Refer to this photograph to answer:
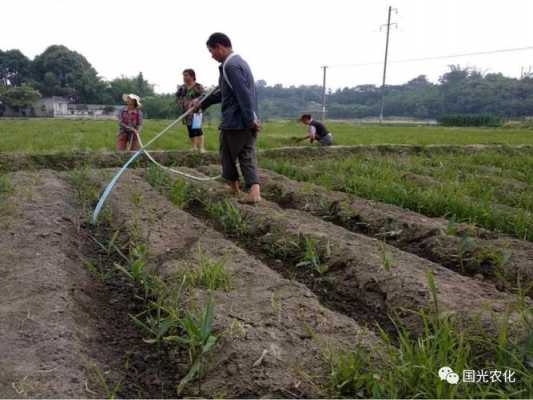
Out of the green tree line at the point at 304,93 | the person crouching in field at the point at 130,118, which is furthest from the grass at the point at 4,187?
the green tree line at the point at 304,93

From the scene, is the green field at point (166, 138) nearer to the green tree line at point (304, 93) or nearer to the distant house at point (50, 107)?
the green tree line at point (304, 93)

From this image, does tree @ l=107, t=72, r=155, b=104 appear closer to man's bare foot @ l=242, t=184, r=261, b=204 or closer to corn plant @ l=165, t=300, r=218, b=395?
man's bare foot @ l=242, t=184, r=261, b=204

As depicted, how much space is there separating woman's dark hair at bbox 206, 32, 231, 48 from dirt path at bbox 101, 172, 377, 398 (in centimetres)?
205

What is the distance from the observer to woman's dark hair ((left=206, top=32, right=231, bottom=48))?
438cm

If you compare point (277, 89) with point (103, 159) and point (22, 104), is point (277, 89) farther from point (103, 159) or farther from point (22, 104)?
point (103, 159)

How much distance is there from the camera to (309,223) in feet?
12.2

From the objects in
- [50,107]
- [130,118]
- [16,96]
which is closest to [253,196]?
[130,118]

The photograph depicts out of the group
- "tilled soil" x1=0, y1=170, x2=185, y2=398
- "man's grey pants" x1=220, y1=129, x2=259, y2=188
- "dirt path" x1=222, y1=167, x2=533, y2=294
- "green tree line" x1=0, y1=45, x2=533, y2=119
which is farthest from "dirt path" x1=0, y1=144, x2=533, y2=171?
"green tree line" x1=0, y1=45, x2=533, y2=119

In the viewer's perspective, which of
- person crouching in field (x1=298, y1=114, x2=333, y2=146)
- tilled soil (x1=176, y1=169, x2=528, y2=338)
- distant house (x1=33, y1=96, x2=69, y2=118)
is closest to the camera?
tilled soil (x1=176, y1=169, x2=528, y2=338)

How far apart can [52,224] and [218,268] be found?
5.67 feet

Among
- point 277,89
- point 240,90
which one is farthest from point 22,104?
point 240,90

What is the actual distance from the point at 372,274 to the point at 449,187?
9.23ft

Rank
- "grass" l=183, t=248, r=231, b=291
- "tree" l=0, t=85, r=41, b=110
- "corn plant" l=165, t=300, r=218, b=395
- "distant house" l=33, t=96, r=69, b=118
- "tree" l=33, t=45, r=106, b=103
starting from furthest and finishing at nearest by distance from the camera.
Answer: "tree" l=33, t=45, r=106, b=103 < "distant house" l=33, t=96, r=69, b=118 < "tree" l=0, t=85, r=41, b=110 < "grass" l=183, t=248, r=231, b=291 < "corn plant" l=165, t=300, r=218, b=395

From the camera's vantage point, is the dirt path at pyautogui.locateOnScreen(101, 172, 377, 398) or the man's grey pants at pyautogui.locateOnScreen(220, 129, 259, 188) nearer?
the dirt path at pyautogui.locateOnScreen(101, 172, 377, 398)
